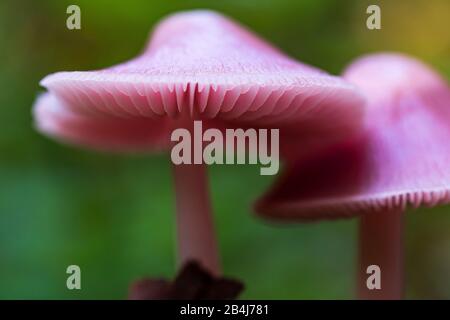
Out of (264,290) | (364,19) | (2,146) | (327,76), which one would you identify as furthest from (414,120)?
(2,146)

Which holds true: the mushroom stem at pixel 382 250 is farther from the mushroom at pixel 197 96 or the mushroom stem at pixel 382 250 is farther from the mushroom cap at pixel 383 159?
the mushroom at pixel 197 96

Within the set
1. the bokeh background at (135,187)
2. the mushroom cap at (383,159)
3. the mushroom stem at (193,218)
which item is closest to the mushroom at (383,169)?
the mushroom cap at (383,159)

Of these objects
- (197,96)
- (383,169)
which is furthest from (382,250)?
(197,96)

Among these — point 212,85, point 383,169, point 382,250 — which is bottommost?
point 382,250

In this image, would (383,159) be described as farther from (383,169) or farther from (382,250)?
(382,250)

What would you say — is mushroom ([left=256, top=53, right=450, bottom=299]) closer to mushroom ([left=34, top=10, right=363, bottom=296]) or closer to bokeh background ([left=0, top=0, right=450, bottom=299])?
mushroom ([left=34, top=10, right=363, bottom=296])

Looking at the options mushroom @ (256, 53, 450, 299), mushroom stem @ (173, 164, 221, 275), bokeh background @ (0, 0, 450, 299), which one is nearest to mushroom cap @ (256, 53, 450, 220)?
mushroom @ (256, 53, 450, 299)

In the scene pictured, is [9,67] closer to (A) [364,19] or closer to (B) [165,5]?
(B) [165,5]
